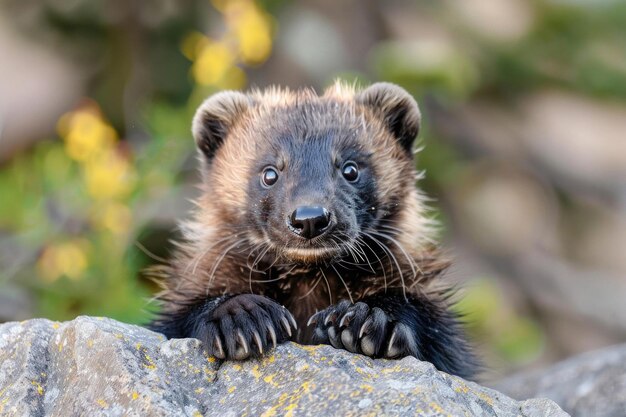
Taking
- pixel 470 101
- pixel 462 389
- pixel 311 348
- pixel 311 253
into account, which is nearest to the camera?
pixel 462 389

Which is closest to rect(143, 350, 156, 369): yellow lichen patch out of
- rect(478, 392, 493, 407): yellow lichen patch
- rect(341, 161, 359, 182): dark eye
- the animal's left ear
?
rect(478, 392, 493, 407): yellow lichen patch

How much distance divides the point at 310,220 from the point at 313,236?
0.32 ft

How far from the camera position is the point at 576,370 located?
19.5ft

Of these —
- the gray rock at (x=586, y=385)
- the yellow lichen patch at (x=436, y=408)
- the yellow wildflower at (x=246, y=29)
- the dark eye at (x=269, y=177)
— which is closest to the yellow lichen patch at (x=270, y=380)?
the yellow lichen patch at (x=436, y=408)

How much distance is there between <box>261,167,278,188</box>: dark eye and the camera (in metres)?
5.24

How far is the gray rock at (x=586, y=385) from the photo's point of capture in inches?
215

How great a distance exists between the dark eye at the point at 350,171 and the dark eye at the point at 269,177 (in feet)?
1.16

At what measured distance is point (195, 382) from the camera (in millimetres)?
3920

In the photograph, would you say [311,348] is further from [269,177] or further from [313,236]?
[269,177]

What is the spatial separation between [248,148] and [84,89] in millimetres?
6457

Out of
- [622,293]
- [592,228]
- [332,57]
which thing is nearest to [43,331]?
[332,57]

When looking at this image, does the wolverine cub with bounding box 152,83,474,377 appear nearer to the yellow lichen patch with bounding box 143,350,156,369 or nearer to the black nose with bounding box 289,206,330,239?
the black nose with bounding box 289,206,330,239

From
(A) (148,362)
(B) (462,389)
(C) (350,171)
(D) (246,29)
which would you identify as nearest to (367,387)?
(B) (462,389)

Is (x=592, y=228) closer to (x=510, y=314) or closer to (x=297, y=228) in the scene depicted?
(x=510, y=314)
